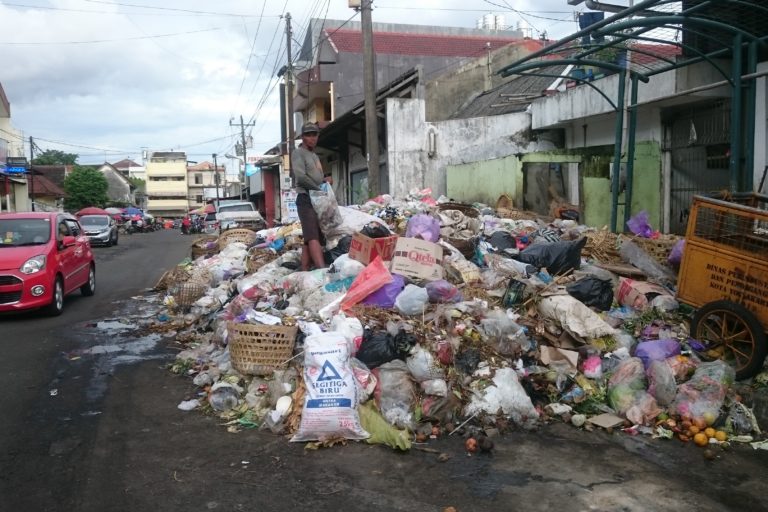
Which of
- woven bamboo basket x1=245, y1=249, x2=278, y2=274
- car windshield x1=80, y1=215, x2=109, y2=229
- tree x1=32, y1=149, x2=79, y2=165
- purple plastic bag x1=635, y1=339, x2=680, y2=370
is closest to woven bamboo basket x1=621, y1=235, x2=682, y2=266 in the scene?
purple plastic bag x1=635, y1=339, x2=680, y2=370

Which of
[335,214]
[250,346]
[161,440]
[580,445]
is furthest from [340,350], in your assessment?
[335,214]

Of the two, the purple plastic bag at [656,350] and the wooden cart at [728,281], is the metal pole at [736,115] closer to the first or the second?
the wooden cart at [728,281]

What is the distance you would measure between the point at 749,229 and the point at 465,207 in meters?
6.09

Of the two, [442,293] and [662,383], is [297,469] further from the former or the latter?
[662,383]

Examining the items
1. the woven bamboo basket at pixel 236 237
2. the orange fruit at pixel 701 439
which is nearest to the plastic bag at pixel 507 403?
the orange fruit at pixel 701 439

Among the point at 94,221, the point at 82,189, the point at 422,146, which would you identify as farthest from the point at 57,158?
the point at 422,146

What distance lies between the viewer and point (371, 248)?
660cm

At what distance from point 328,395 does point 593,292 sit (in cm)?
323

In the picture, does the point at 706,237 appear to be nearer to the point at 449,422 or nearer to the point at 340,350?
the point at 449,422

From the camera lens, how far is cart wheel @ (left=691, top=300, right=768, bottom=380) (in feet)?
15.7

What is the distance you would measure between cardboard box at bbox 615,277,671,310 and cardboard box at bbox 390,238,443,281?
197 centimetres

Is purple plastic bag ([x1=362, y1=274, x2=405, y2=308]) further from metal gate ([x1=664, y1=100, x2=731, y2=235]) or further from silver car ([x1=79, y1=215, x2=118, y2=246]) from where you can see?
Result: silver car ([x1=79, y1=215, x2=118, y2=246])

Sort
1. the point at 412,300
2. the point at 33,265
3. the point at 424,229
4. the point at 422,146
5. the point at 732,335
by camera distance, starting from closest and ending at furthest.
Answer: the point at 732,335 < the point at 412,300 < the point at 424,229 < the point at 33,265 < the point at 422,146

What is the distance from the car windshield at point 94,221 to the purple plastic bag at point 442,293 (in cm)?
2366
